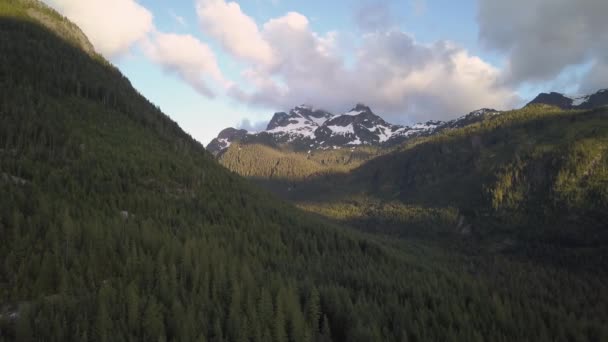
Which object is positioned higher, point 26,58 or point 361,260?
point 26,58

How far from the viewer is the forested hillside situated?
30.5 meters

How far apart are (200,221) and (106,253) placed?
3416 cm

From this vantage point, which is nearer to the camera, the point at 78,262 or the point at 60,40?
the point at 78,262

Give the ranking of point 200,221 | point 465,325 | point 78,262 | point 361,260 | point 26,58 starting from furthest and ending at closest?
point 26,58 < point 361,260 < point 200,221 < point 465,325 < point 78,262

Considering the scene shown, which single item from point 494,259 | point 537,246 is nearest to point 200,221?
point 494,259

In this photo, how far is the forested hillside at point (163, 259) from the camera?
30469 mm

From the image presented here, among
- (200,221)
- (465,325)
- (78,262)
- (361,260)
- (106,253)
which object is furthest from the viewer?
(361,260)

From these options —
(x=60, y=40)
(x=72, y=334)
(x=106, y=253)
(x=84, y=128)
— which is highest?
(x=60, y=40)

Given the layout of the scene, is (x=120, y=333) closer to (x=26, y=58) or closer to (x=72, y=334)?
(x=72, y=334)

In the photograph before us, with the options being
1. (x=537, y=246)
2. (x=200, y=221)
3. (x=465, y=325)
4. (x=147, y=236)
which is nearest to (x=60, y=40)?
(x=200, y=221)

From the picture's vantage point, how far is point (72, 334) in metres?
25.2

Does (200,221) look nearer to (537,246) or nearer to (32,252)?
(32,252)

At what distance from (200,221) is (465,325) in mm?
52737

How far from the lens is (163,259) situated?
1736 inches
